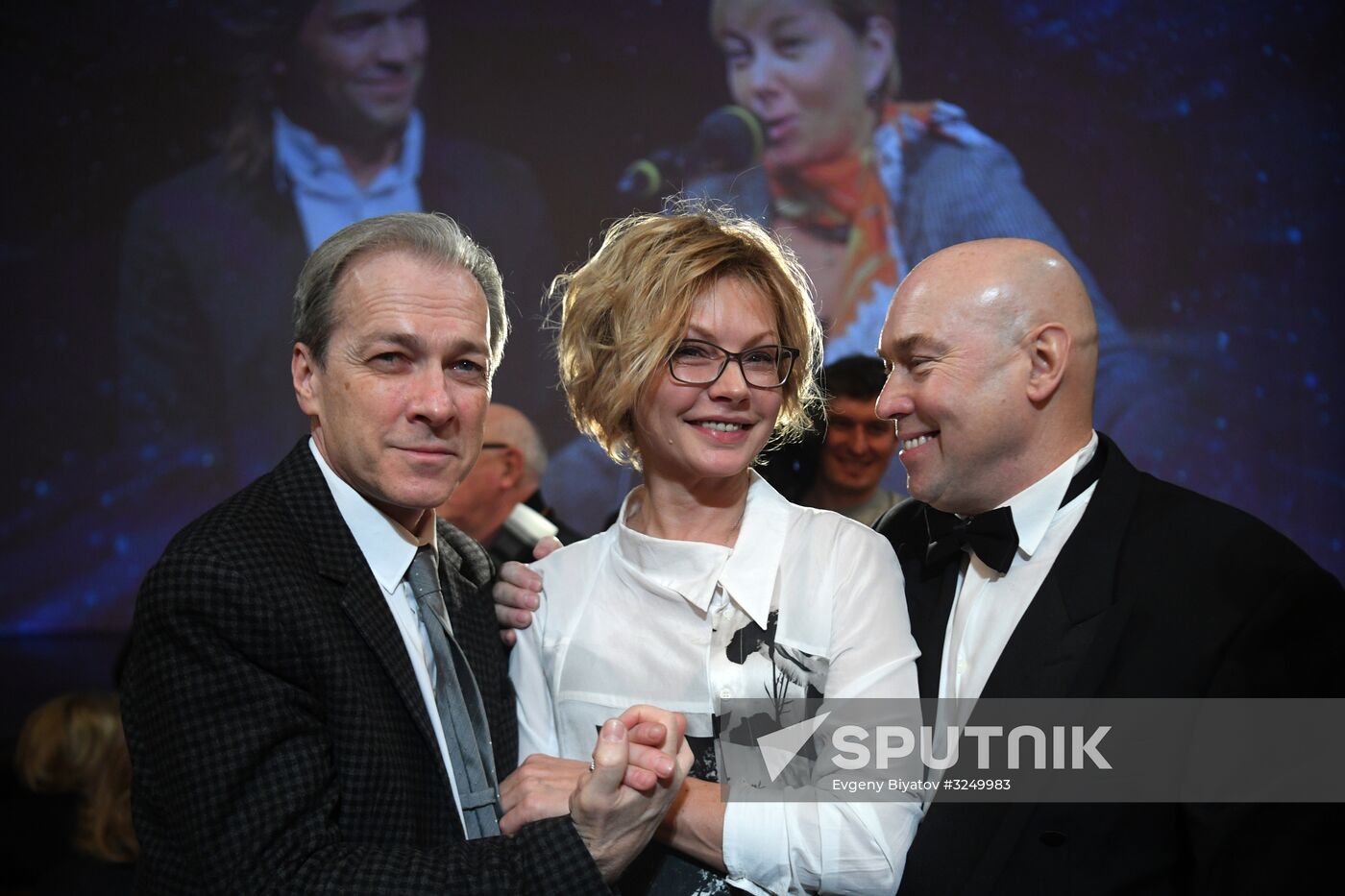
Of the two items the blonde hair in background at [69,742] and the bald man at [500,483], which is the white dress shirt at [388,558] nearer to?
the blonde hair in background at [69,742]

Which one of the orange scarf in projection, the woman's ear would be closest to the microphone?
the orange scarf in projection

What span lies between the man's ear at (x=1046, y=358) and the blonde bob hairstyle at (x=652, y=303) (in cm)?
43

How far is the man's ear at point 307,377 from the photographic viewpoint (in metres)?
2.01

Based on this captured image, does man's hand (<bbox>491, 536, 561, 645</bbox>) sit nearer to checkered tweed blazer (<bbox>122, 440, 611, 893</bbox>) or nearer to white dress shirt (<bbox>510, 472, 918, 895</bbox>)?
white dress shirt (<bbox>510, 472, 918, 895</bbox>)

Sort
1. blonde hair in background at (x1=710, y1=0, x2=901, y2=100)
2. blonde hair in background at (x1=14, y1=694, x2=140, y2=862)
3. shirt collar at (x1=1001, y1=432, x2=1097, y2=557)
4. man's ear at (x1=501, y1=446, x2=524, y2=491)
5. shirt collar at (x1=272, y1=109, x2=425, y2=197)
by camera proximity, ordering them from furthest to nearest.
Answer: shirt collar at (x1=272, y1=109, x2=425, y2=197), blonde hair in background at (x1=710, y1=0, x2=901, y2=100), man's ear at (x1=501, y1=446, x2=524, y2=491), blonde hair in background at (x1=14, y1=694, x2=140, y2=862), shirt collar at (x1=1001, y1=432, x2=1097, y2=557)

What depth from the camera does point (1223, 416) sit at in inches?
233

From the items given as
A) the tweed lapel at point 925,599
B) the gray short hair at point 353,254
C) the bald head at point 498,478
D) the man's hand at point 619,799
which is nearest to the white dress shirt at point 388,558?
the gray short hair at point 353,254

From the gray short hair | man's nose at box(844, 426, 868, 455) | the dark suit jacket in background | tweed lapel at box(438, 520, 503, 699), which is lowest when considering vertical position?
tweed lapel at box(438, 520, 503, 699)

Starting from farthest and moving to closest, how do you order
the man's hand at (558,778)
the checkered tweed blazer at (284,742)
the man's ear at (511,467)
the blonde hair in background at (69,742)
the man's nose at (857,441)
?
the man's ear at (511,467)
the man's nose at (857,441)
the blonde hair in background at (69,742)
the man's hand at (558,778)
the checkered tweed blazer at (284,742)

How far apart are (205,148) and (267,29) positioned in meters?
0.73

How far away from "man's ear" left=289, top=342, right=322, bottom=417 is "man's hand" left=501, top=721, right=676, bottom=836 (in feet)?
2.45

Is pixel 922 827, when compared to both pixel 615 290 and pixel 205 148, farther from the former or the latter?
pixel 205 148

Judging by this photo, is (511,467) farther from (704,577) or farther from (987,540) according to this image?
(987,540)

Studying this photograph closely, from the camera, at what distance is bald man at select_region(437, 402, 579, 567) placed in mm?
4965
